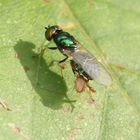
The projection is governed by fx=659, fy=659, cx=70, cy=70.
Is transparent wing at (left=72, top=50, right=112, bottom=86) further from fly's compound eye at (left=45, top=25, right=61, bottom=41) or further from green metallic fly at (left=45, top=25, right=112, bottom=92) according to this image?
fly's compound eye at (left=45, top=25, right=61, bottom=41)

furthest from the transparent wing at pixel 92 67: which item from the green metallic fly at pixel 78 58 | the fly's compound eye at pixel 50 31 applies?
the fly's compound eye at pixel 50 31

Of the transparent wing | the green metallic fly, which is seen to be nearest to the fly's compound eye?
the green metallic fly

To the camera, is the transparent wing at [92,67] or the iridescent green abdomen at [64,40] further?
the iridescent green abdomen at [64,40]

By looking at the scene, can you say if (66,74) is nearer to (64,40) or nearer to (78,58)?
(78,58)

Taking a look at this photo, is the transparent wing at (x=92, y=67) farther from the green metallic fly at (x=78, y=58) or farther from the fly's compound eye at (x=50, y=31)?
the fly's compound eye at (x=50, y=31)

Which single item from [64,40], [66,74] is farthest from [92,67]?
[64,40]

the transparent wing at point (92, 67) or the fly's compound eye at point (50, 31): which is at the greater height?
the fly's compound eye at point (50, 31)
